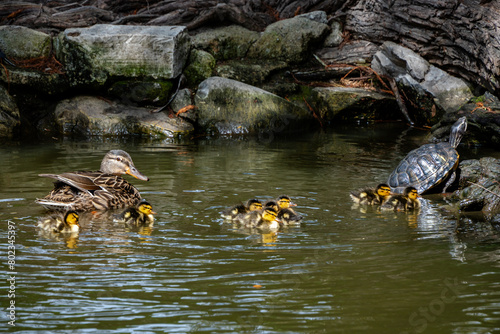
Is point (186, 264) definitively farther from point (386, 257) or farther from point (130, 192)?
point (130, 192)

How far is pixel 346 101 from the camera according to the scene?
13898mm

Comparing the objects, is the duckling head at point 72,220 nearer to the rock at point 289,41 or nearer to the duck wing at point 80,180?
the duck wing at point 80,180

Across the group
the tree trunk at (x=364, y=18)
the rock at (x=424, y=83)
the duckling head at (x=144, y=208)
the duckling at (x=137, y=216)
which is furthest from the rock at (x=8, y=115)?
the rock at (x=424, y=83)

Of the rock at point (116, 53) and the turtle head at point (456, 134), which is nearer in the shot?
the turtle head at point (456, 134)

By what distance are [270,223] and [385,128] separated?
8.07 m

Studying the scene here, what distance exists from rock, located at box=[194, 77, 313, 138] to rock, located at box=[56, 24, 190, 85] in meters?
1.09

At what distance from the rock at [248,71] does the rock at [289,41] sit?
411 millimetres

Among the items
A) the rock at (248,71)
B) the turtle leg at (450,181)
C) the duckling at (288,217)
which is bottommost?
the duckling at (288,217)

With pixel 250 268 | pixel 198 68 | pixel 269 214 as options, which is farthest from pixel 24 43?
pixel 250 268

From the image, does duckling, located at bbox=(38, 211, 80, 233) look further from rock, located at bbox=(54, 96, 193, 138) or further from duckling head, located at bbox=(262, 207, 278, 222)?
rock, located at bbox=(54, 96, 193, 138)

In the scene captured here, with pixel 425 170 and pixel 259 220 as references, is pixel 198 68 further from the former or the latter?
pixel 259 220

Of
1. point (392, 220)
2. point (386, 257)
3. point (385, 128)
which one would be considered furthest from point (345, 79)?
point (386, 257)

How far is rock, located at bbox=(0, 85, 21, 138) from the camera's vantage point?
464 inches

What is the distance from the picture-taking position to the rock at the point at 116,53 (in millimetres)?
12859
